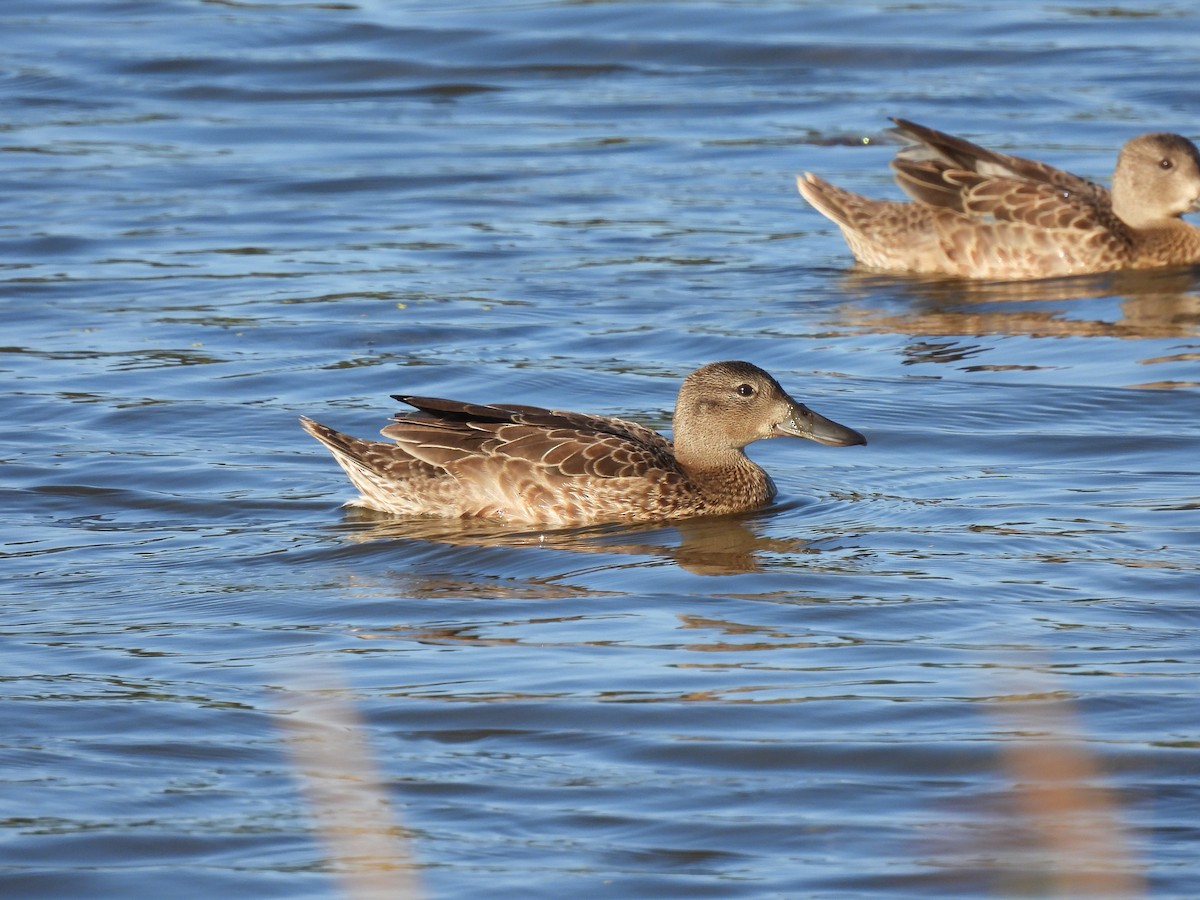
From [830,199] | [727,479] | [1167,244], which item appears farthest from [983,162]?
[727,479]

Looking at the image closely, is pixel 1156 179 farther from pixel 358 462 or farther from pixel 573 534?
pixel 358 462

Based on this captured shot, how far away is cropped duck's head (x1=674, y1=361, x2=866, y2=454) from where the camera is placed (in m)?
9.35

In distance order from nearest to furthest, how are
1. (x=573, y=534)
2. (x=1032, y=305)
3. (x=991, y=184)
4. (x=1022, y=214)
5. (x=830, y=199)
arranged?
(x=573, y=534)
(x=1032, y=305)
(x=1022, y=214)
(x=991, y=184)
(x=830, y=199)

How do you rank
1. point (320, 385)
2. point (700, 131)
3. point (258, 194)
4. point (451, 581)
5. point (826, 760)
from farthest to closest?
point (700, 131), point (258, 194), point (320, 385), point (451, 581), point (826, 760)

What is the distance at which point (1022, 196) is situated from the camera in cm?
1388

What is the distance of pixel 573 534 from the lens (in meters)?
9.05

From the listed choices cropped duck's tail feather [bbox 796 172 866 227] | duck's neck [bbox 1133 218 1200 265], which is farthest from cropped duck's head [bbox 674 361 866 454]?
duck's neck [bbox 1133 218 1200 265]

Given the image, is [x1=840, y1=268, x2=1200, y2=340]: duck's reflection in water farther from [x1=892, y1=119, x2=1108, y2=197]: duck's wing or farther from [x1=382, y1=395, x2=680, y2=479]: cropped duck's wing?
[x1=382, y1=395, x2=680, y2=479]: cropped duck's wing

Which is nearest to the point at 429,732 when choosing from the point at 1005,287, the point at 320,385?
the point at 320,385

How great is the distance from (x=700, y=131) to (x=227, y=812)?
1267 centimetres

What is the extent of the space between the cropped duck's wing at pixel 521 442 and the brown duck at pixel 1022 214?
507 cm

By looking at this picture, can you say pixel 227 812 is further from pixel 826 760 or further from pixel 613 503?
pixel 613 503

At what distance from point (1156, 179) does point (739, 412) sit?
5597mm

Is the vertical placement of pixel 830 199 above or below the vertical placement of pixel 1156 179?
below
